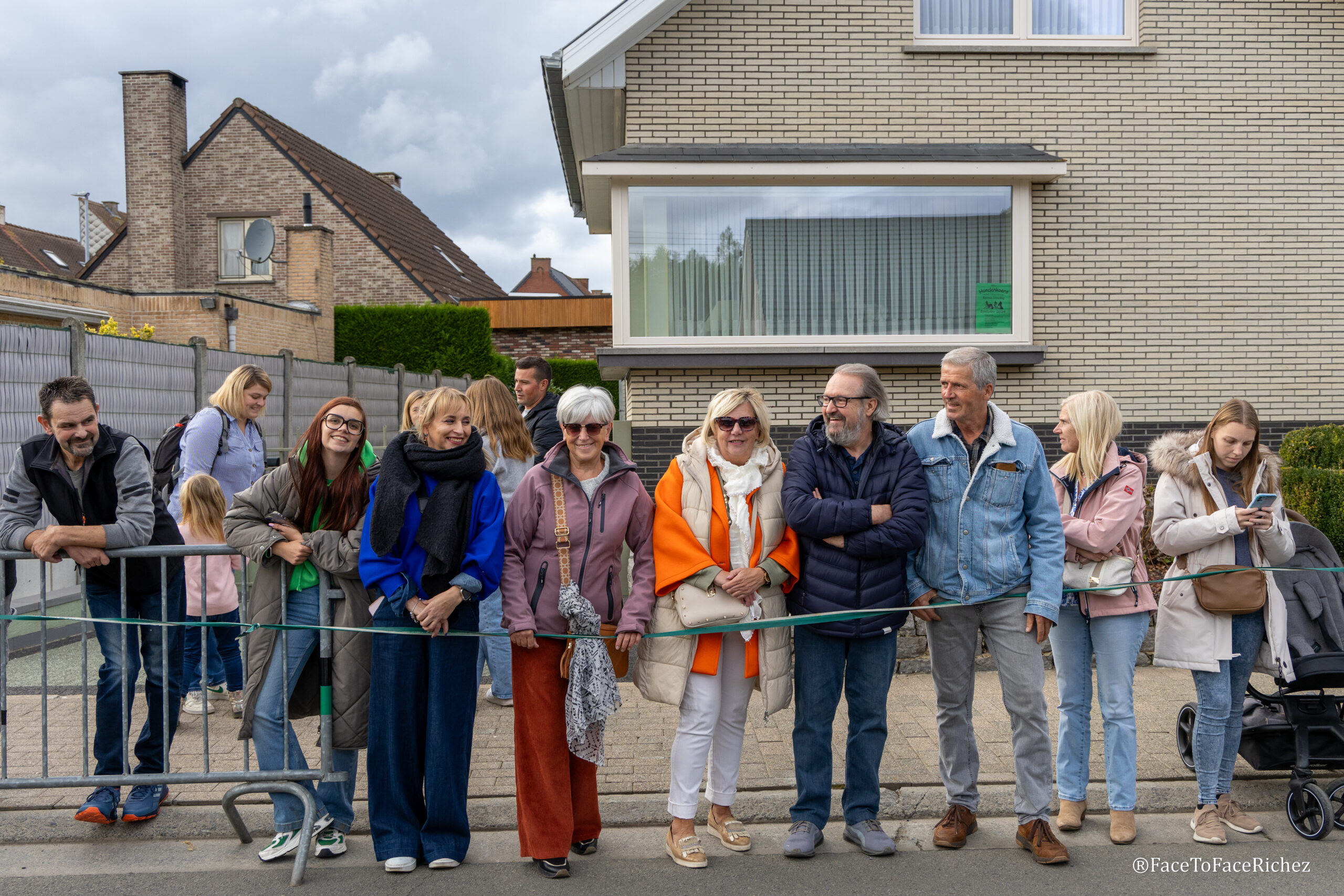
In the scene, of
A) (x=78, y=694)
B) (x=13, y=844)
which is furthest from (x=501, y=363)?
(x=13, y=844)

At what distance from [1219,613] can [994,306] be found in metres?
6.44

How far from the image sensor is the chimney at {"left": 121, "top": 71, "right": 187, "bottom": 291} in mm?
26234

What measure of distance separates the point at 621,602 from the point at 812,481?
0.97 meters

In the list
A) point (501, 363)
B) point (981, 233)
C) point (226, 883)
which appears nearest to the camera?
point (226, 883)

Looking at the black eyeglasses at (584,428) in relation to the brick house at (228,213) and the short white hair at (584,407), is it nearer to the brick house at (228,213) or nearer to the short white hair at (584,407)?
the short white hair at (584,407)

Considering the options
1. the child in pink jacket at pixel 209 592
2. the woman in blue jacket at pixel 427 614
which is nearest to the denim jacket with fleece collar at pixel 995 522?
the woman in blue jacket at pixel 427 614

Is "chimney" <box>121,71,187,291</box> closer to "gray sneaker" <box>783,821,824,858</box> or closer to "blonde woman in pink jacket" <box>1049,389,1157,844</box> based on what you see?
"gray sneaker" <box>783,821,824,858</box>

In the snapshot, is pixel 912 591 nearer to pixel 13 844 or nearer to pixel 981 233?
pixel 13 844

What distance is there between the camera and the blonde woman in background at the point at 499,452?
5.94 metres

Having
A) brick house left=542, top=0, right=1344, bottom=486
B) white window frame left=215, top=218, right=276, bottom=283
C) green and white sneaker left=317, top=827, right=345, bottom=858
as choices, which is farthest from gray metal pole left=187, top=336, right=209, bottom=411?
white window frame left=215, top=218, right=276, bottom=283

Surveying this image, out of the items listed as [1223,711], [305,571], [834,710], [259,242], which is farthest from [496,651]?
[259,242]

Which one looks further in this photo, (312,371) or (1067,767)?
(312,371)

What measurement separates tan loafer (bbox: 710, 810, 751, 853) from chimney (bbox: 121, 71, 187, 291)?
1030 inches

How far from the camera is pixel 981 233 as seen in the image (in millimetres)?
10367
